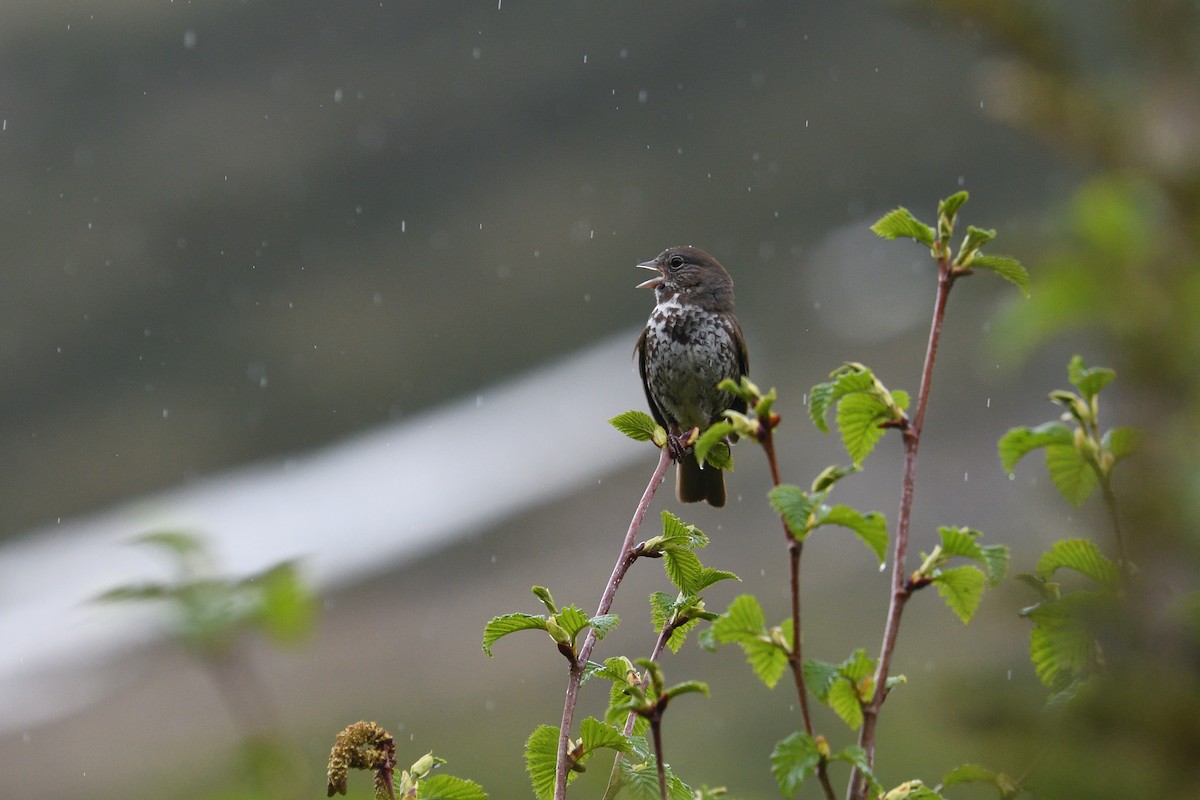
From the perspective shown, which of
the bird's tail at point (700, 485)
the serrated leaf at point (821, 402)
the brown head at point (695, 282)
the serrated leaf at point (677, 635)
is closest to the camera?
the serrated leaf at point (821, 402)

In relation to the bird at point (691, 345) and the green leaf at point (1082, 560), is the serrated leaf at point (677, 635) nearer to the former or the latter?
the green leaf at point (1082, 560)

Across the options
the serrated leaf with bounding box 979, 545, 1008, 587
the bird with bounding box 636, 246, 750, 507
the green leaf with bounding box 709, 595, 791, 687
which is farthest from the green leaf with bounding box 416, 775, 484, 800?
the bird with bounding box 636, 246, 750, 507

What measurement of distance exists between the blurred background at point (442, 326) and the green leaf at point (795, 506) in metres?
4.99

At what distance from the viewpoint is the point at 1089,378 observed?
1.17 metres

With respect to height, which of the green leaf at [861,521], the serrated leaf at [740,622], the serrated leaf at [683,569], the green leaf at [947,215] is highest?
the green leaf at [947,215]

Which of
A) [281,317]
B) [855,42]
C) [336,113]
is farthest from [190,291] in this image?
[855,42]

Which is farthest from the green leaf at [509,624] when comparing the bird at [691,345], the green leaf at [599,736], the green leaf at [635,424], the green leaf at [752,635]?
the bird at [691,345]

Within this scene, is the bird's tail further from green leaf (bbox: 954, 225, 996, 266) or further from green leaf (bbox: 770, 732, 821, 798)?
green leaf (bbox: 770, 732, 821, 798)

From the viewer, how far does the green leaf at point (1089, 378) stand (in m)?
1.17

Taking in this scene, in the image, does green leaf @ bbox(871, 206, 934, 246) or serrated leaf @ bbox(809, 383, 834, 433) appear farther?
green leaf @ bbox(871, 206, 934, 246)

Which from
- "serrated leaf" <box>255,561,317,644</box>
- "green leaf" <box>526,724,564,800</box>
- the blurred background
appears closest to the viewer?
"serrated leaf" <box>255,561,317,644</box>

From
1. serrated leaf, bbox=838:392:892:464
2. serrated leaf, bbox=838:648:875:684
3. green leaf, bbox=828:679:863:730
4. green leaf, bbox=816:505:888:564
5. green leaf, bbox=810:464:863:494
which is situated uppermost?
serrated leaf, bbox=838:392:892:464

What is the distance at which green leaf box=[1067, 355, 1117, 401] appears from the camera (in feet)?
3.83

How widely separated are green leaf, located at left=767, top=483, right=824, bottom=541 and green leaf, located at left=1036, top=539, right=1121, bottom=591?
22 centimetres
